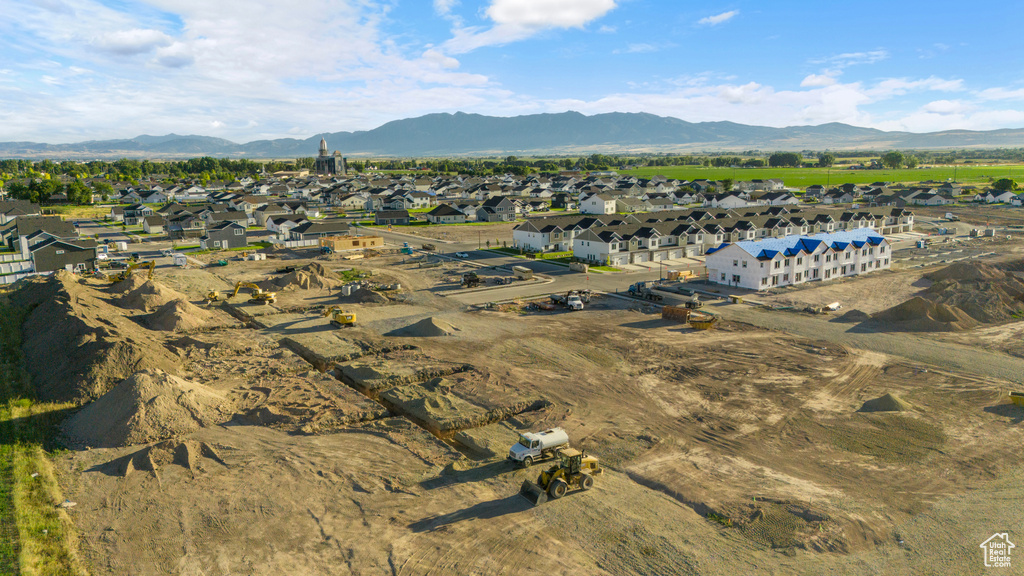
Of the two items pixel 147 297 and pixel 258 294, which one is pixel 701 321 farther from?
pixel 147 297

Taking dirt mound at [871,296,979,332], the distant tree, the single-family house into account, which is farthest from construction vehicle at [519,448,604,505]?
the distant tree

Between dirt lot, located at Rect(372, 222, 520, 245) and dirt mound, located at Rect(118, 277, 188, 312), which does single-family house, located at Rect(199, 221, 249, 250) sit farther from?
dirt mound, located at Rect(118, 277, 188, 312)

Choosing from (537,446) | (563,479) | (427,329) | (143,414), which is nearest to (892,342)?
(537,446)

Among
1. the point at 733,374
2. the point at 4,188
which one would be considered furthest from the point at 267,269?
the point at 4,188

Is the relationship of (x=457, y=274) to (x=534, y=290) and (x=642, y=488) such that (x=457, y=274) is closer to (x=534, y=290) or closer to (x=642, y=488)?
(x=534, y=290)

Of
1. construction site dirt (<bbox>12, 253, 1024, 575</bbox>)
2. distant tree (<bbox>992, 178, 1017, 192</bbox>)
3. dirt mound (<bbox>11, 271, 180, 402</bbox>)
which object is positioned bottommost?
construction site dirt (<bbox>12, 253, 1024, 575</bbox>)

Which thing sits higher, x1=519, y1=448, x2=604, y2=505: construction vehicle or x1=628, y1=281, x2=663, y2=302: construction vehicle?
x1=628, y1=281, x2=663, y2=302: construction vehicle

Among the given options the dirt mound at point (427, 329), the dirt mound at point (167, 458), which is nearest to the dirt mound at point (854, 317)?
the dirt mound at point (427, 329)
